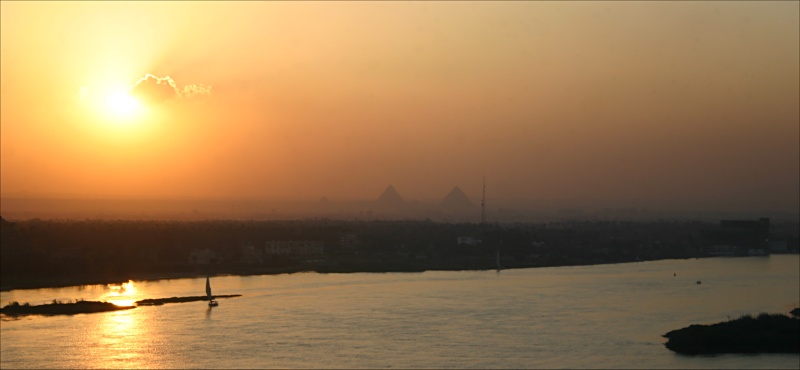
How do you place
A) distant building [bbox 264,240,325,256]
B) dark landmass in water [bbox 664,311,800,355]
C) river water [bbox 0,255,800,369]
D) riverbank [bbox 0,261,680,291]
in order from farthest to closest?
distant building [bbox 264,240,325,256], riverbank [bbox 0,261,680,291], dark landmass in water [bbox 664,311,800,355], river water [bbox 0,255,800,369]

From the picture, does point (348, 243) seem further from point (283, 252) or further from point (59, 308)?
point (59, 308)

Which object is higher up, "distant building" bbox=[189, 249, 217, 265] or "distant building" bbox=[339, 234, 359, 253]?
"distant building" bbox=[339, 234, 359, 253]

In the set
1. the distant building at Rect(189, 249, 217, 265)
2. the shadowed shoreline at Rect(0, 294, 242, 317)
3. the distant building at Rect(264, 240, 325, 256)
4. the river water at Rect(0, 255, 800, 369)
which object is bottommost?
the river water at Rect(0, 255, 800, 369)

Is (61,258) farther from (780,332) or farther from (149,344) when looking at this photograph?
(780,332)

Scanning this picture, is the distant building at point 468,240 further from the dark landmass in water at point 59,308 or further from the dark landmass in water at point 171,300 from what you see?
the dark landmass in water at point 59,308

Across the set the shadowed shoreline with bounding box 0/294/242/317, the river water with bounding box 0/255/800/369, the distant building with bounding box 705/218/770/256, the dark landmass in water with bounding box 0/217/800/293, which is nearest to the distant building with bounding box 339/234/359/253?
the dark landmass in water with bounding box 0/217/800/293

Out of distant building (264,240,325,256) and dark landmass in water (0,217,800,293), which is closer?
dark landmass in water (0,217,800,293)

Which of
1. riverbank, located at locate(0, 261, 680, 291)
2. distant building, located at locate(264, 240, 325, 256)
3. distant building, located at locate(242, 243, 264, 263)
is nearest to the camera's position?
riverbank, located at locate(0, 261, 680, 291)

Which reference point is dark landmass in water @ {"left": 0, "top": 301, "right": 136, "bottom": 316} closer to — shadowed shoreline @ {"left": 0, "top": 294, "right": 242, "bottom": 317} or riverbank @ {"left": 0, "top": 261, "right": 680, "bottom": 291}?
shadowed shoreline @ {"left": 0, "top": 294, "right": 242, "bottom": 317}
